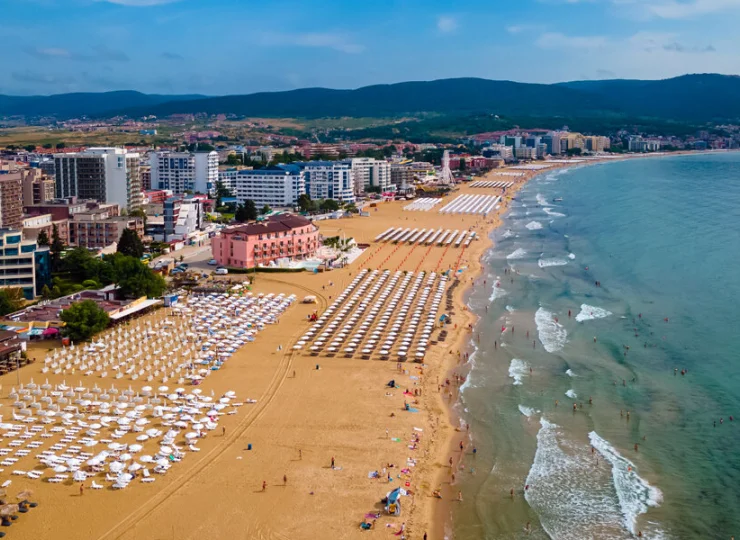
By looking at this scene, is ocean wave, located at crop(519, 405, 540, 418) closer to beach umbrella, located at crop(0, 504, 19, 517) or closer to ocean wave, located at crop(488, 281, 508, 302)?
ocean wave, located at crop(488, 281, 508, 302)

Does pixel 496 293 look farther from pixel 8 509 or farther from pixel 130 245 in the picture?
pixel 8 509

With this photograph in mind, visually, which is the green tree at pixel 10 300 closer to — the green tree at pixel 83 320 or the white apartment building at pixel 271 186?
the green tree at pixel 83 320

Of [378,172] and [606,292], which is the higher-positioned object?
[378,172]

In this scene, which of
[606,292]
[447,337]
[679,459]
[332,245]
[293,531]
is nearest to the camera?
[293,531]

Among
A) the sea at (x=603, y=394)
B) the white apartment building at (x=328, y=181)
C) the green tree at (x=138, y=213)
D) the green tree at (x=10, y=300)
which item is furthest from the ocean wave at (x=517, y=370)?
the white apartment building at (x=328, y=181)

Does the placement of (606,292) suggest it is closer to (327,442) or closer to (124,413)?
(327,442)

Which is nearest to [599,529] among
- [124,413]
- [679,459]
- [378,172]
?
[679,459]
